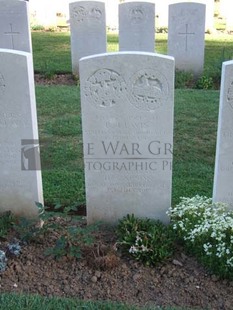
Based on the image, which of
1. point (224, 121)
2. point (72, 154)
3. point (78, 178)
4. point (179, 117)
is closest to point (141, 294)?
point (224, 121)

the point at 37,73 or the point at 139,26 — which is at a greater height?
the point at 139,26

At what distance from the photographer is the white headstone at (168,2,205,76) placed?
926cm

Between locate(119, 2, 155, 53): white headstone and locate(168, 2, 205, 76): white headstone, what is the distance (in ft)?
1.35

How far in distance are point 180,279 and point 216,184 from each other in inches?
37.0

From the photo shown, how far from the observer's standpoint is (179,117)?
734 centimetres

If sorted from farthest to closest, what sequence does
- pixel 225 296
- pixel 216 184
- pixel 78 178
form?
pixel 78 178, pixel 216 184, pixel 225 296

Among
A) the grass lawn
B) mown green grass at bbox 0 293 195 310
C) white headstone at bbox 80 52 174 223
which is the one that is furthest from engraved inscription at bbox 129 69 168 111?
mown green grass at bbox 0 293 195 310

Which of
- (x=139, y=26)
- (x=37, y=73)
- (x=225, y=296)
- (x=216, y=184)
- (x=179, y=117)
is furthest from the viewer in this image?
(x=37, y=73)

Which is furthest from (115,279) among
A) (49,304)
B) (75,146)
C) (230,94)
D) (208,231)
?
(75,146)

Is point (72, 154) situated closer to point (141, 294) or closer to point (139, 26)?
point (141, 294)

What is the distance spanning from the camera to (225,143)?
13.0 feet

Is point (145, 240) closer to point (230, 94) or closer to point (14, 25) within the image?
point (230, 94)

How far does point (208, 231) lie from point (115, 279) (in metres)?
0.87

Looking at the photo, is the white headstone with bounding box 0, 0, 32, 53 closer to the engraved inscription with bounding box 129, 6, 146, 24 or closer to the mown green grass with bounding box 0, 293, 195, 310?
the engraved inscription with bounding box 129, 6, 146, 24
